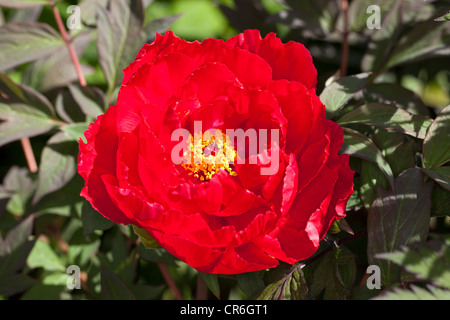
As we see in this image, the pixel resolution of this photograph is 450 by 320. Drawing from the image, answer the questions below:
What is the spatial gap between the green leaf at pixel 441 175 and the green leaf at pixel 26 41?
0.69 m

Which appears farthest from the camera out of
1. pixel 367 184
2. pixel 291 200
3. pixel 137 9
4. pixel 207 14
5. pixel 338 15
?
pixel 207 14

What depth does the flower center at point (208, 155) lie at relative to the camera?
683mm

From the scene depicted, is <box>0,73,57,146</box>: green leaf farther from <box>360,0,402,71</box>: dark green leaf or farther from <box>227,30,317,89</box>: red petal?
<box>360,0,402,71</box>: dark green leaf

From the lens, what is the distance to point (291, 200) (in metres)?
0.58

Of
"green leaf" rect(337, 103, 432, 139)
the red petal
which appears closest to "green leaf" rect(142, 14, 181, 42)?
the red petal

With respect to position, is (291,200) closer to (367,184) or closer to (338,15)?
(367,184)

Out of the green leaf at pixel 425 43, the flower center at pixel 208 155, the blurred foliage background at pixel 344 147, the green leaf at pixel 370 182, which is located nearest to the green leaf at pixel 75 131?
the blurred foliage background at pixel 344 147

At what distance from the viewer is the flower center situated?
68cm

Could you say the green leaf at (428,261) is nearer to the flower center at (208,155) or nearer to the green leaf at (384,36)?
the flower center at (208,155)

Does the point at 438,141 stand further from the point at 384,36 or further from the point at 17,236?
the point at 17,236

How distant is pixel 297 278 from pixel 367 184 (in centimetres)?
17

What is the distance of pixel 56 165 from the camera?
2.81 feet

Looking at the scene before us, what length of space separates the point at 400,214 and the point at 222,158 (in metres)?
0.25

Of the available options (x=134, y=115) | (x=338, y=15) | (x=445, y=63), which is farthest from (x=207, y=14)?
(x=134, y=115)
